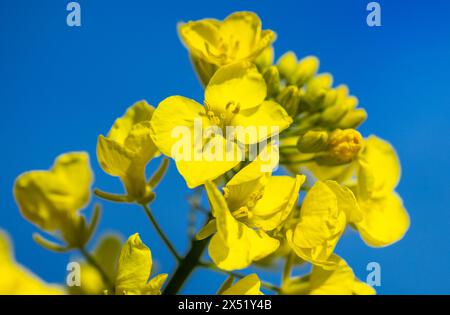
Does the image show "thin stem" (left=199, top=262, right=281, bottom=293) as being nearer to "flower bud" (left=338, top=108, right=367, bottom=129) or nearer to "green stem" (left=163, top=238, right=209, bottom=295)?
"green stem" (left=163, top=238, right=209, bottom=295)

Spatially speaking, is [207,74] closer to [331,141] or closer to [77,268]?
[331,141]

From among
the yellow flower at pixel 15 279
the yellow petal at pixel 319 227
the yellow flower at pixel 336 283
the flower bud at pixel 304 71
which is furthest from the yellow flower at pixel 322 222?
the yellow flower at pixel 15 279

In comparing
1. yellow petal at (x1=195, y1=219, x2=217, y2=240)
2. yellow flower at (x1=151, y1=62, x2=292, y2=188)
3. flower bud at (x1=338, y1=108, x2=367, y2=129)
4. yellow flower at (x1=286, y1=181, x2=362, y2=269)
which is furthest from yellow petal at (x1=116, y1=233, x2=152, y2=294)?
flower bud at (x1=338, y1=108, x2=367, y2=129)

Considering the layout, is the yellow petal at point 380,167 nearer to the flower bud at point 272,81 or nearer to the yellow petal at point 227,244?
the flower bud at point 272,81
